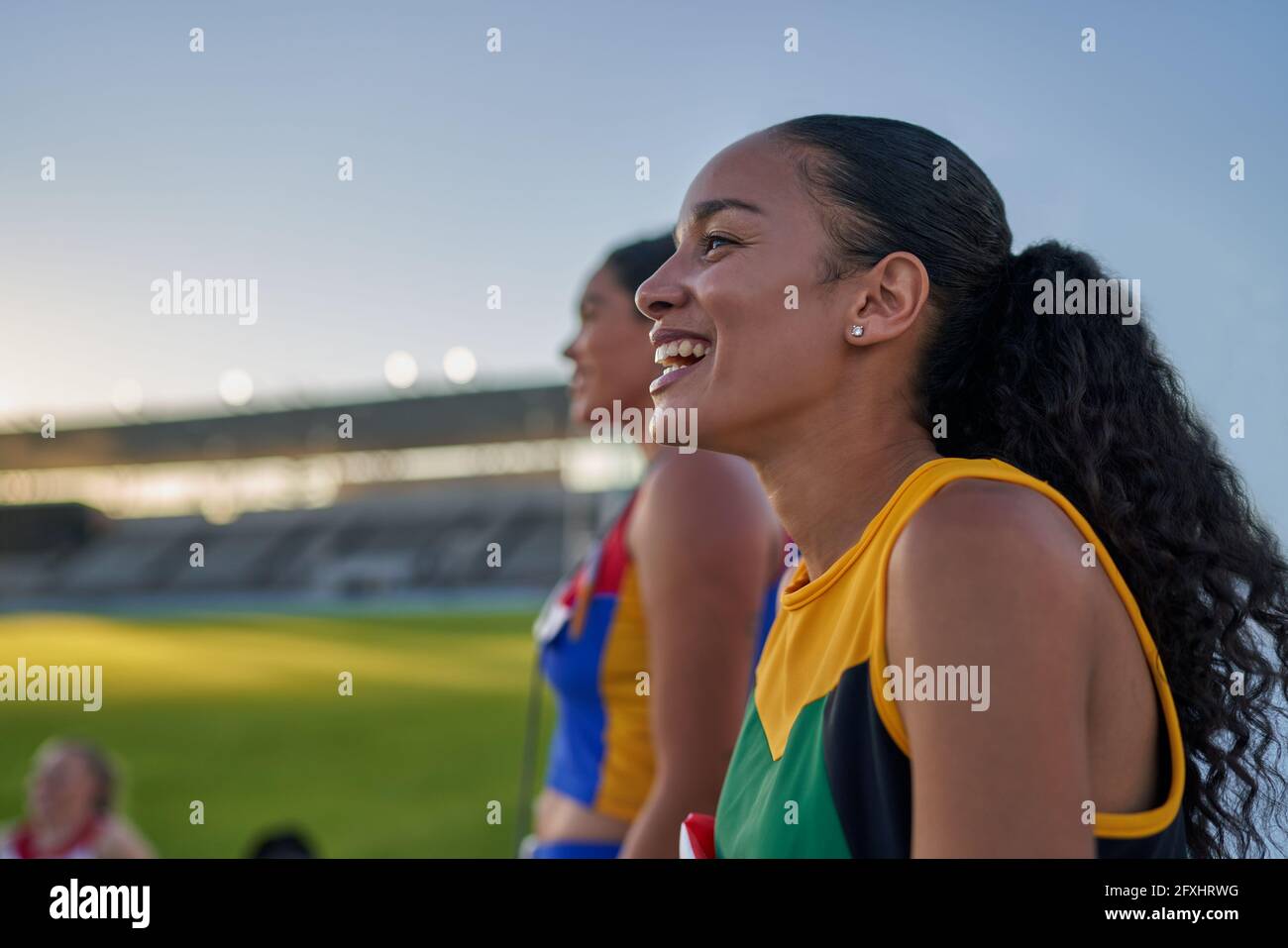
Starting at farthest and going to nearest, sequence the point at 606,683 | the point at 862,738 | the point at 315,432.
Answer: the point at 315,432 < the point at 606,683 < the point at 862,738

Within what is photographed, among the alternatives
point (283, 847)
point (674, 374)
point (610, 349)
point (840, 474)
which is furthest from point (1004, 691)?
point (283, 847)

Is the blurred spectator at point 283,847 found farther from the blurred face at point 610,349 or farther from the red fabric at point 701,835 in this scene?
the red fabric at point 701,835

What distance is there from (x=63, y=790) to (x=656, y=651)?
13.6 ft

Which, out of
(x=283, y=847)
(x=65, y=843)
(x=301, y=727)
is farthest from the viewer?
(x=301, y=727)

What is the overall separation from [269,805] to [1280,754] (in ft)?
34.6

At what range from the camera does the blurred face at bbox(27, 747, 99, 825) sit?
527 cm

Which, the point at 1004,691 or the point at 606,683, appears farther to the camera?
the point at 606,683

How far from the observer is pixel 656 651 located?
224cm

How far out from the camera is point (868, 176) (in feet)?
4.99

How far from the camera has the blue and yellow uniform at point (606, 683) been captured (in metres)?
2.41

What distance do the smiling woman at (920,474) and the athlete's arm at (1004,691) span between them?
2 centimetres

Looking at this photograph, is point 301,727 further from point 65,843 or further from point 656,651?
point 656,651

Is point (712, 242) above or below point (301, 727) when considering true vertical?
above

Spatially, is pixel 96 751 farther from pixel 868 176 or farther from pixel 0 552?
pixel 0 552
